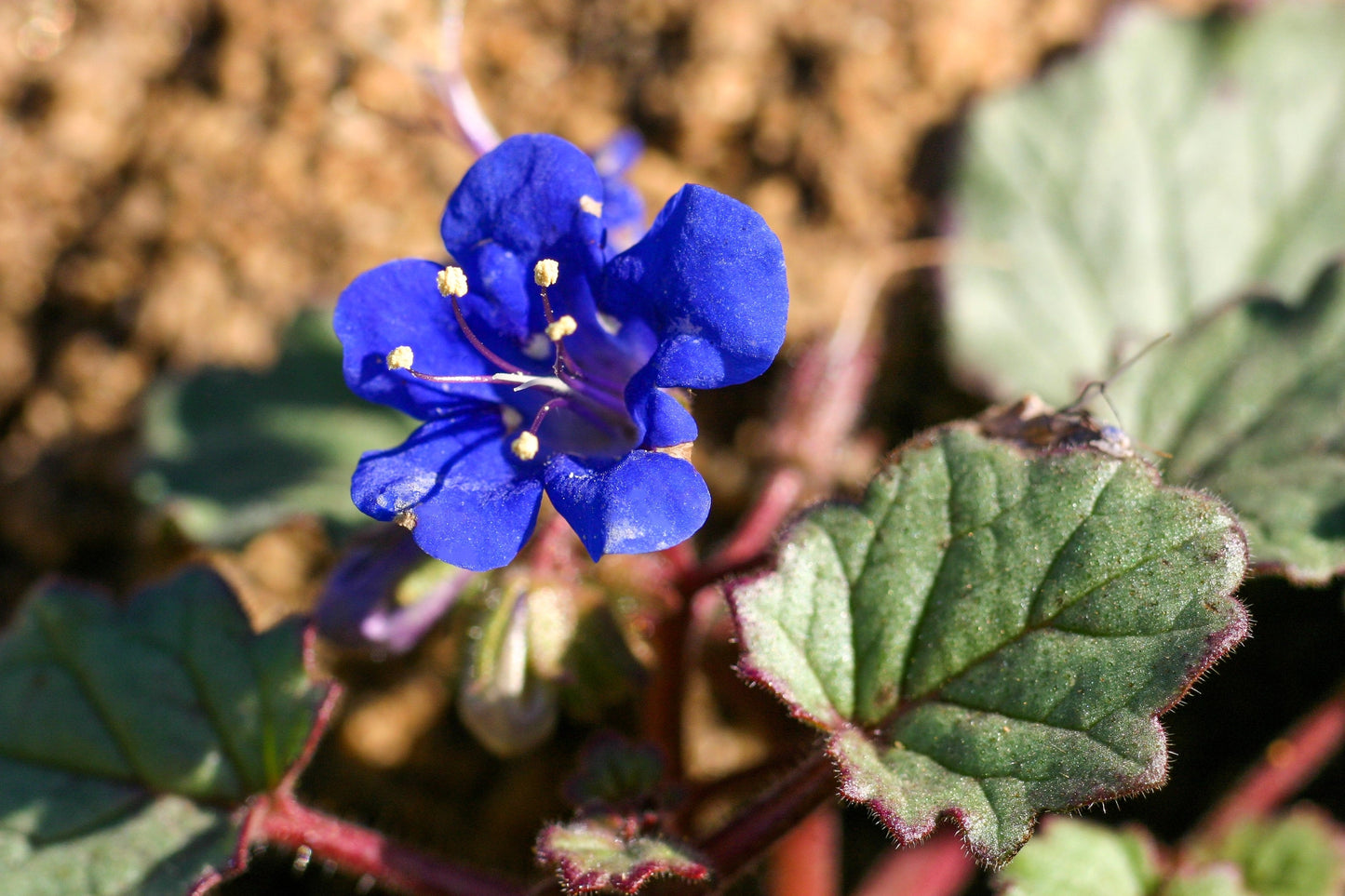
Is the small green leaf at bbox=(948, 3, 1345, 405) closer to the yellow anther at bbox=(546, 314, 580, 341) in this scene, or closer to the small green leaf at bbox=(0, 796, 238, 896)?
the yellow anther at bbox=(546, 314, 580, 341)

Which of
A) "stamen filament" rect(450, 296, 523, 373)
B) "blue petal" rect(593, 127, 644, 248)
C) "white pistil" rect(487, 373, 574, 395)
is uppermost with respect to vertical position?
"blue petal" rect(593, 127, 644, 248)

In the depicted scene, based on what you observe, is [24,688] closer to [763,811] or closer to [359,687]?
[359,687]

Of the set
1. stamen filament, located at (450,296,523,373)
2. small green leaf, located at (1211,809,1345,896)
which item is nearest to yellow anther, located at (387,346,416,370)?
stamen filament, located at (450,296,523,373)

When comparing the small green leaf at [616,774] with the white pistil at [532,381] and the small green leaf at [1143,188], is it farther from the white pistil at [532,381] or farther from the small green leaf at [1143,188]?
the small green leaf at [1143,188]

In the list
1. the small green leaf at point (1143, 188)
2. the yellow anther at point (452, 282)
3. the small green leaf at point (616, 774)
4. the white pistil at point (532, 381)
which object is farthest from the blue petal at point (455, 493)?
the small green leaf at point (1143, 188)

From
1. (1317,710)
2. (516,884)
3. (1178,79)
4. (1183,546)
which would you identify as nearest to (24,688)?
(516,884)

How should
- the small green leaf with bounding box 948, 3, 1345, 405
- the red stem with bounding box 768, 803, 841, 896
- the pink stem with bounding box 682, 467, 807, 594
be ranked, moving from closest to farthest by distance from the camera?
the pink stem with bounding box 682, 467, 807, 594, the red stem with bounding box 768, 803, 841, 896, the small green leaf with bounding box 948, 3, 1345, 405
